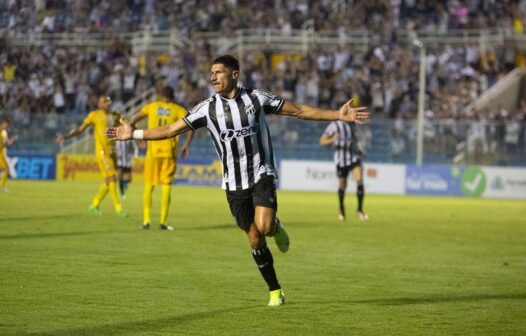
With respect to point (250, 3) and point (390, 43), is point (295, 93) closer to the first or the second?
point (390, 43)

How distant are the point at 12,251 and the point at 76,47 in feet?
106

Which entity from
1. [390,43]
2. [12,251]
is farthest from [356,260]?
[390,43]

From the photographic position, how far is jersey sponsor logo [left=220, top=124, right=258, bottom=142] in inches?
428

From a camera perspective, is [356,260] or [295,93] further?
[295,93]

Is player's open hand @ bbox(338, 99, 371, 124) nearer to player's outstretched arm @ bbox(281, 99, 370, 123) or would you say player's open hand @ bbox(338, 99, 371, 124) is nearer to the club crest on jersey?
player's outstretched arm @ bbox(281, 99, 370, 123)

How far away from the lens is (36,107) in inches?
1671

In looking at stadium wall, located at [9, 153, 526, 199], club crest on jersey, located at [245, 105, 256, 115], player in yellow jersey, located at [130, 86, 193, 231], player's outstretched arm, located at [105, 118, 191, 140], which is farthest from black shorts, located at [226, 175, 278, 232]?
stadium wall, located at [9, 153, 526, 199]

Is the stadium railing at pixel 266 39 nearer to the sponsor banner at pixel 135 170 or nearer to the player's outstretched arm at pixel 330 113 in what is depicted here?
the sponsor banner at pixel 135 170

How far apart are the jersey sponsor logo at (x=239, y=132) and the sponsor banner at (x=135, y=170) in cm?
3001

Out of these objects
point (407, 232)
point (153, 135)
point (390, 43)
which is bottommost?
point (407, 232)

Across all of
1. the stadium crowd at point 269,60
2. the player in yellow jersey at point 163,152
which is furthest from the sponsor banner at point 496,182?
the player in yellow jersey at point 163,152

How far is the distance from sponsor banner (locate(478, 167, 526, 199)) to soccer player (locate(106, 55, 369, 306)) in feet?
89.6

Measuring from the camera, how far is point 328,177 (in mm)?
39344

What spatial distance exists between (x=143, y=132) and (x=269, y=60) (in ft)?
109
